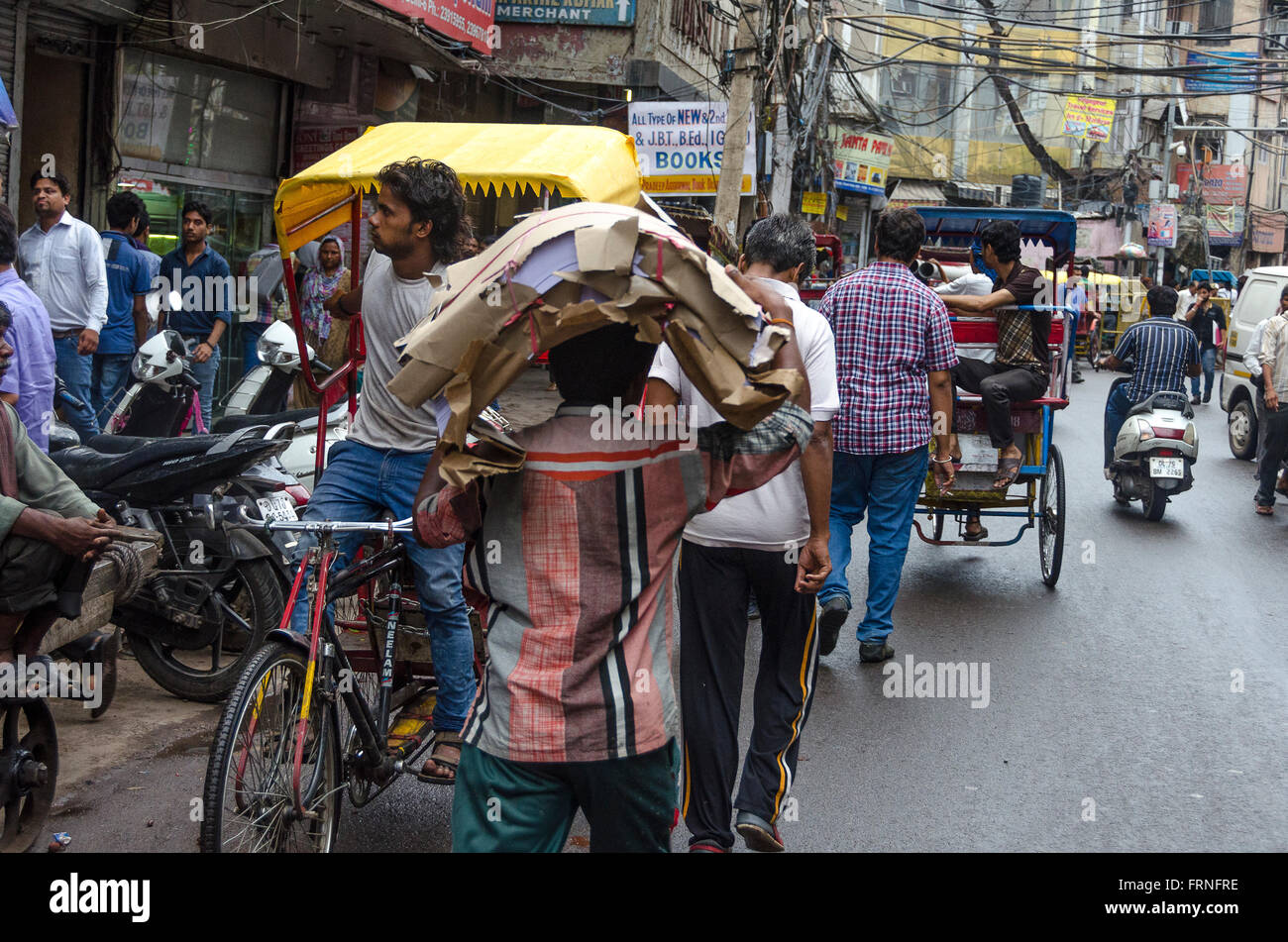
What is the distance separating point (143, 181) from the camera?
39.1ft

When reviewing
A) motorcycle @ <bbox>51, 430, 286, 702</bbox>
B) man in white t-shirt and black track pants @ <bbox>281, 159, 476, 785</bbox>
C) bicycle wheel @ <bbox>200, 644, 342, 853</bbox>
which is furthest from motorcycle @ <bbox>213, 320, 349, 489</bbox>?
bicycle wheel @ <bbox>200, 644, 342, 853</bbox>

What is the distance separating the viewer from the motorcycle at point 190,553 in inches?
215

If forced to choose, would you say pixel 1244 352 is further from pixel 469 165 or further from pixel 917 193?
pixel 917 193

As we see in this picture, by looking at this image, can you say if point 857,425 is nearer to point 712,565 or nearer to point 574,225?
point 712,565

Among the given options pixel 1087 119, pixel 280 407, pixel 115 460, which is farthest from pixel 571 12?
pixel 1087 119

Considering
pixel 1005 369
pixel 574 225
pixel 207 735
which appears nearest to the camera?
pixel 574 225

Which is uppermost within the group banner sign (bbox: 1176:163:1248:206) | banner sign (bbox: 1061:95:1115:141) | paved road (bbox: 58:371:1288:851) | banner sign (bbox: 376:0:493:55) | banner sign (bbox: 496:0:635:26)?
banner sign (bbox: 1176:163:1248:206)

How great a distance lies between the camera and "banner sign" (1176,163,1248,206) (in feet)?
154

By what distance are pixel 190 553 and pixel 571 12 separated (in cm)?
1369

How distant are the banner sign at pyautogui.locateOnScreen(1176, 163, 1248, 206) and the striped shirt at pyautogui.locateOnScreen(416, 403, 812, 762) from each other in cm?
4897

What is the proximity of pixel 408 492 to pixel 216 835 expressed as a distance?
1.38 metres

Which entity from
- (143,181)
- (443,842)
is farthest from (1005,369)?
(143,181)

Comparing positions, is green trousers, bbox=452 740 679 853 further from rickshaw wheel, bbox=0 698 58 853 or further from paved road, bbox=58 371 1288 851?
rickshaw wheel, bbox=0 698 58 853

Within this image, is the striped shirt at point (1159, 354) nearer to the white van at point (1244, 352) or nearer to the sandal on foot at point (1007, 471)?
the sandal on foot at point (1007, 471)
